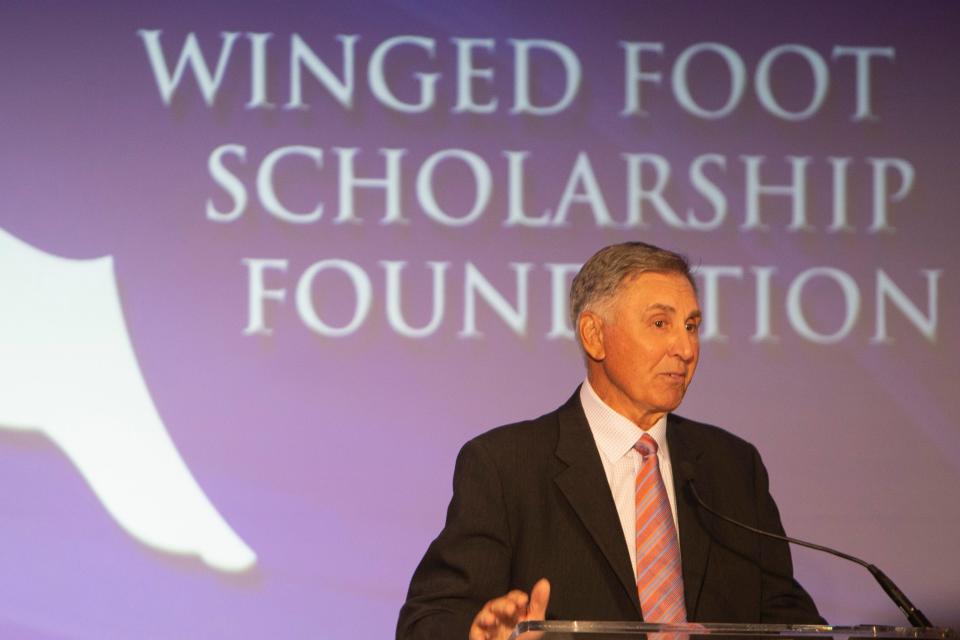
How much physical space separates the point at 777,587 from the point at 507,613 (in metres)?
0.95

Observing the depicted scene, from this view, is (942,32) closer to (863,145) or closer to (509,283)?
(863,145)

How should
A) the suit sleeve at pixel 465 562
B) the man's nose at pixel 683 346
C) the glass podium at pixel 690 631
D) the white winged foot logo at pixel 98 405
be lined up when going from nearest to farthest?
1. the glass podium at pixel 690 631
2. the suit sleeve at pixel 465 562
3. the man's nose at pixel 683 346
4. the white winged foot logo at pixel 98 405

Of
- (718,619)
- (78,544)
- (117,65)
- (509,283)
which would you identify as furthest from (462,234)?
(718,619)

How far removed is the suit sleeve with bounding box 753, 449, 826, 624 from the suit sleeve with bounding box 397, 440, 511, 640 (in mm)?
548

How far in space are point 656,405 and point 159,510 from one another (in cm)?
196

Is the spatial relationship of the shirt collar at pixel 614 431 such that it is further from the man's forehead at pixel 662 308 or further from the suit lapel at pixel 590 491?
the man's forehead at pixel 662 308

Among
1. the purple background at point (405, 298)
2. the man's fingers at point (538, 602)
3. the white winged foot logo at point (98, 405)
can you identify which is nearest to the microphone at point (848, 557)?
the man's fingers at point (538, 602)

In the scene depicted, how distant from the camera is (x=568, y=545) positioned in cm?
252

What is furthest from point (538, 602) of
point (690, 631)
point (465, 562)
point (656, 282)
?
point (656, 282)

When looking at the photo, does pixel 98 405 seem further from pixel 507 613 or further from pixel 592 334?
pixel 507 613

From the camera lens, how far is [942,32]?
4.32m

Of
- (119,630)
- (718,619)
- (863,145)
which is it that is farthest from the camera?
(863,145)

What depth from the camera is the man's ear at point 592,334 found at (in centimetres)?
267

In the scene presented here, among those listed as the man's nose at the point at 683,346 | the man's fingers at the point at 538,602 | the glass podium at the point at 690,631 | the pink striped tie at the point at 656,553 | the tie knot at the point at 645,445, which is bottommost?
the glass podium at the point at 690,631
